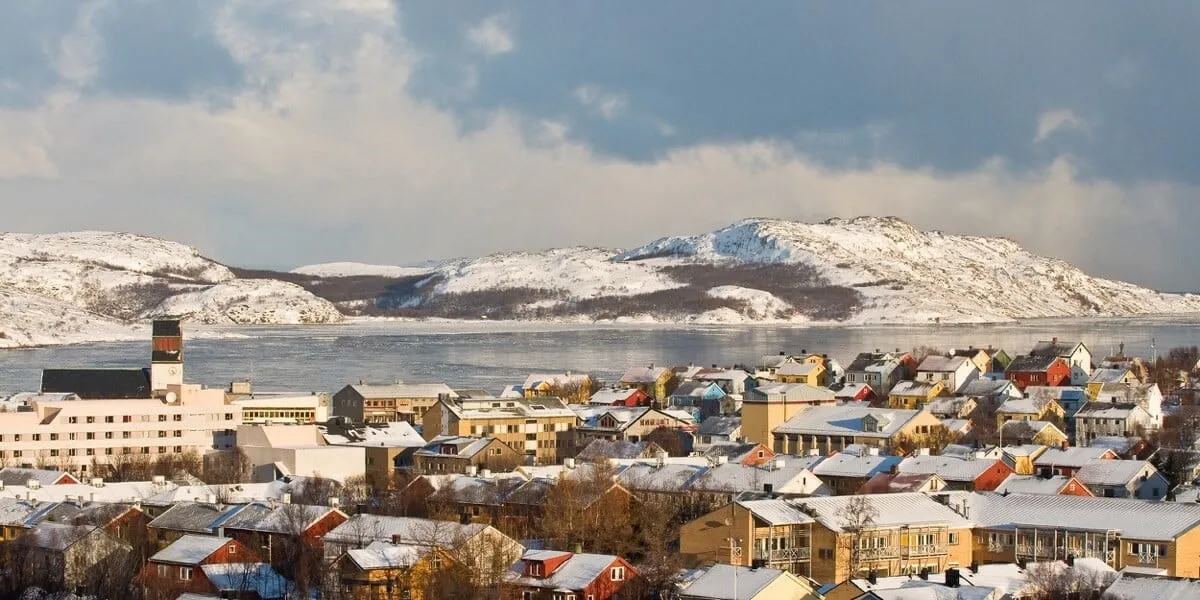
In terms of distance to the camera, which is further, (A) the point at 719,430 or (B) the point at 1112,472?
(A) the point at 719,430

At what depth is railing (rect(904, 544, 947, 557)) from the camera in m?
22.3

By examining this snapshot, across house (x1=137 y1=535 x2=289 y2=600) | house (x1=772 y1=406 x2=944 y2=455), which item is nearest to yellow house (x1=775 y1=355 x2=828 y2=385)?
house (x1=772 y1=406 x2=944 y2=455)

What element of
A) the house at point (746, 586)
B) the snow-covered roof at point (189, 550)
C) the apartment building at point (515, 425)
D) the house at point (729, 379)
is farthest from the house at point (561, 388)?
the house at point (746, 586)

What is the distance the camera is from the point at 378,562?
19266 mm

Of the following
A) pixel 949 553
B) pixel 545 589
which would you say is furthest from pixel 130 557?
pixel 949 553

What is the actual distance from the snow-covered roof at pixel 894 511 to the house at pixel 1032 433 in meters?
13.9

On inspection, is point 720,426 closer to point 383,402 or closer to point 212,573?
point 383,402

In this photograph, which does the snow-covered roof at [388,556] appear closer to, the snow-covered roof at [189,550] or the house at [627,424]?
the snow-covered roof at [189,550]

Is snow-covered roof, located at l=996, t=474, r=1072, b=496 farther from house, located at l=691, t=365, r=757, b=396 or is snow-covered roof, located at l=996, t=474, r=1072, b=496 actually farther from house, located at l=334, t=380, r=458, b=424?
house, located at l=691, t=365, r=757, b=396

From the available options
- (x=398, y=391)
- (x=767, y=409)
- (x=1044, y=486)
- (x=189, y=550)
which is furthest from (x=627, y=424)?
(x=189, y=550)

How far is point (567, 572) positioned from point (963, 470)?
10.5m

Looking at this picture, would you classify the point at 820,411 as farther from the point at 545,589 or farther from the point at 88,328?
the point at 88,328

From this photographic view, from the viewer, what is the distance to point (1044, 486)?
2606 cm

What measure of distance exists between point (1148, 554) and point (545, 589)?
7109mm
